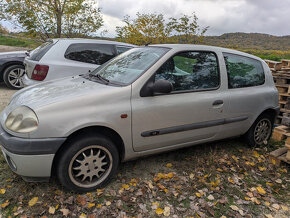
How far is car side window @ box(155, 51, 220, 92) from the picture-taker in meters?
3.05

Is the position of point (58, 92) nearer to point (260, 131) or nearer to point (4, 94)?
point (260, 131)

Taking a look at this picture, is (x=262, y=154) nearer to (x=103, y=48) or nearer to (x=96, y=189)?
(x=96, y=189)

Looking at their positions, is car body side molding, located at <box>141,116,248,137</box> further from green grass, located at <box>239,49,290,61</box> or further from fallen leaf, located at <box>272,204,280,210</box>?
green grass, located at <box>239,49,290,61</box>

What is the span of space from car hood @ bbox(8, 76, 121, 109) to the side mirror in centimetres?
46

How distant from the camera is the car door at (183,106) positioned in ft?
9.37

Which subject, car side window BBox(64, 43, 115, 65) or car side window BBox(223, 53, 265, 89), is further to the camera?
car side window BBox(64, 43, 115, 65)

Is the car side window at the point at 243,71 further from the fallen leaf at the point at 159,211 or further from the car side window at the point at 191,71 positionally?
the fallen leaf at the point at 159,211

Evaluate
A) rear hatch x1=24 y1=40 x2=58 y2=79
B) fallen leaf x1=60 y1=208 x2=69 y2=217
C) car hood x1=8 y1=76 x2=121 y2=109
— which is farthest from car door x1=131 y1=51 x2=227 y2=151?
rear hatch x1=24 y1=40 x2=58 y2=79

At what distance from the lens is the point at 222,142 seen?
432 centimetres

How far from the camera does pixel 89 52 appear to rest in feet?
17.7

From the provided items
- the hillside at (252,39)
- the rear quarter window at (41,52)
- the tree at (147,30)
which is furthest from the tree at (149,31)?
the hillside at (252,39)

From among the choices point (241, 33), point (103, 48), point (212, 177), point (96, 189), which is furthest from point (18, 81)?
point (241, 33)

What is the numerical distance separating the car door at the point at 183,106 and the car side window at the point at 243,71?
10.2 inches

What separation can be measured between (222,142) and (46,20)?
28.4 ft
